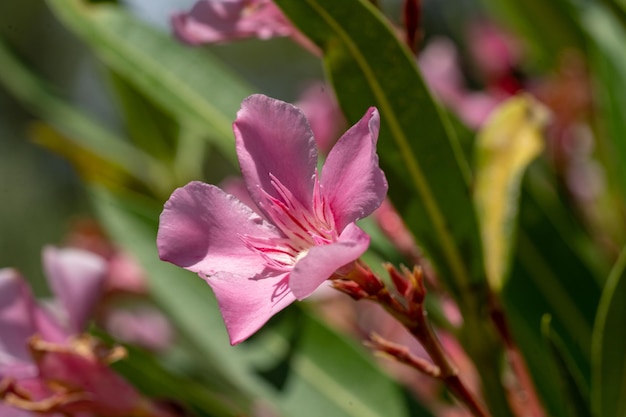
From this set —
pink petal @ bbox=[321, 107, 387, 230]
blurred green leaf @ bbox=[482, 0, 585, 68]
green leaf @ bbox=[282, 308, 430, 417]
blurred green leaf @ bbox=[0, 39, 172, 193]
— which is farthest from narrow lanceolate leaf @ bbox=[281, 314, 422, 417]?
blurred green leaf @ bbox=[482, 0, 585, 68]

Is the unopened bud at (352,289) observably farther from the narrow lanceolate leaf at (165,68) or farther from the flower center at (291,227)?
the narrow lanceolate leaf at (165,68)

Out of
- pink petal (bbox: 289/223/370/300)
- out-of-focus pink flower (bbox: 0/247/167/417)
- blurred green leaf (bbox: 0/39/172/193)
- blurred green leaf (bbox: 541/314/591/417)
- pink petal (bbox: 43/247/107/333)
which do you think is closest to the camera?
pink petal (bbox: 289/223/370/300)

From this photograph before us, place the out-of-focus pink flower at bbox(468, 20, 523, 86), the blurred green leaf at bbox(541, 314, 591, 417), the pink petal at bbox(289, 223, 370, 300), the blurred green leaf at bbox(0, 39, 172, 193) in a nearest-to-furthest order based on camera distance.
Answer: the pink petal at bbox(289, 223, 370, 300), the blurred green leaf at bbox(541, 314, 591, 417), the blurred green leaf at bbox(0, 39, 172, 193), the out-of-focus pink flower at bbox(468, 20, 523, 86)

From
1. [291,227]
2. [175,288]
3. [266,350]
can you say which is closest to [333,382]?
[266,350]

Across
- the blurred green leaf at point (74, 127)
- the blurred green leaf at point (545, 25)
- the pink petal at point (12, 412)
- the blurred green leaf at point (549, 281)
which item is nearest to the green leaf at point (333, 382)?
the blurred green leaf at point (549, 281)

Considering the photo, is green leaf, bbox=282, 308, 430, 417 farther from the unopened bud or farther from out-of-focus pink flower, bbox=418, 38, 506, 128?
out-of-focus pink flower, bbox=418, 38, 506, 128

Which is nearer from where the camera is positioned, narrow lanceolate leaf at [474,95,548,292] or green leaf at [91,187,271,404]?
narrow lanceolate leaf at [474,95,548,292]

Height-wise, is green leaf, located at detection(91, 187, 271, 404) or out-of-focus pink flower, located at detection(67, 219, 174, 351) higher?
green leaf, located at detection(91, 187, 271, 404)
